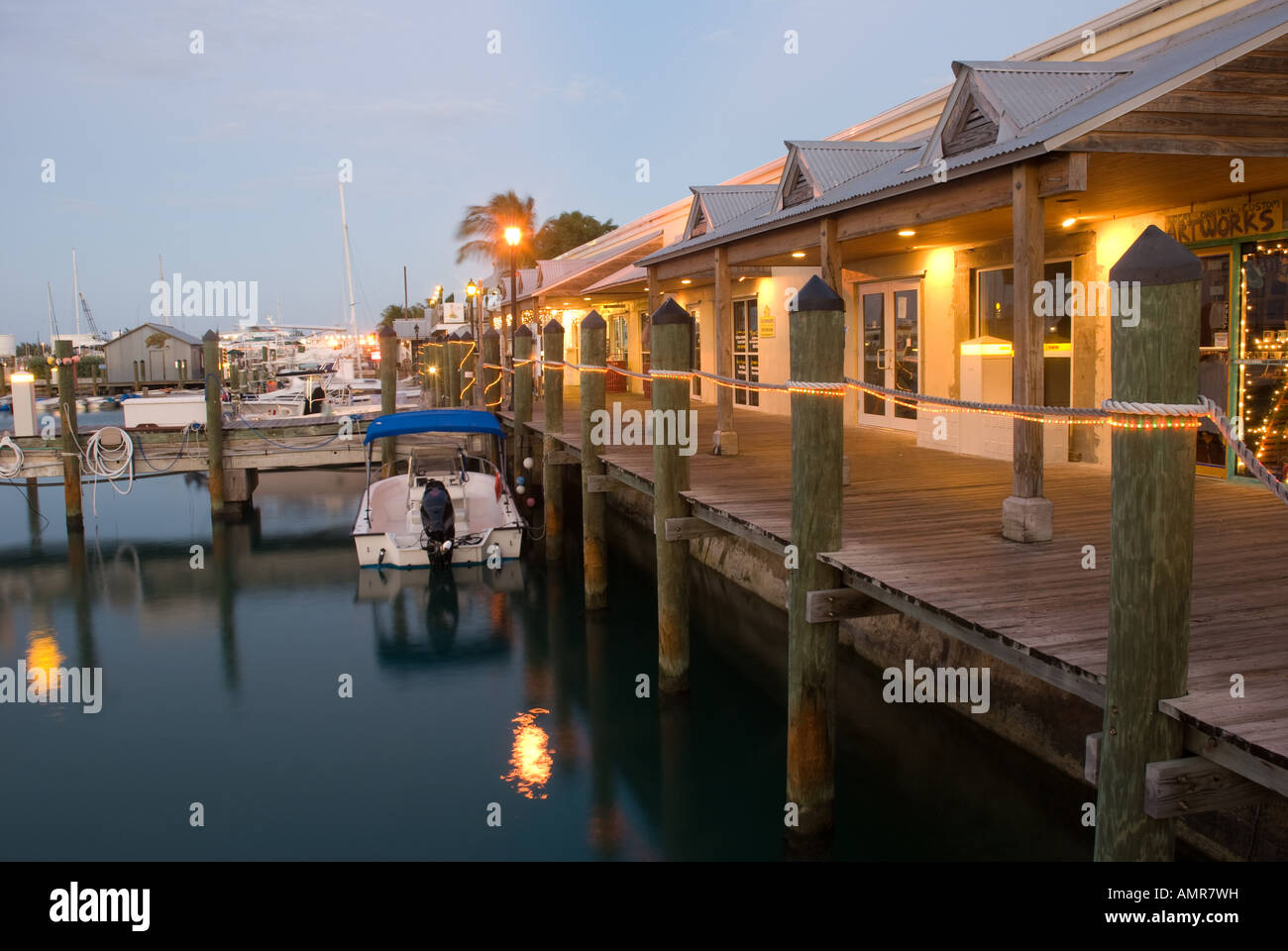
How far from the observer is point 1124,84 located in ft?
25.1

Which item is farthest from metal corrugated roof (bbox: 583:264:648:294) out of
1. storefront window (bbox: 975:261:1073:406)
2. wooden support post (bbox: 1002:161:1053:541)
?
wooden support post (bbox: 1002:161:1053:541)

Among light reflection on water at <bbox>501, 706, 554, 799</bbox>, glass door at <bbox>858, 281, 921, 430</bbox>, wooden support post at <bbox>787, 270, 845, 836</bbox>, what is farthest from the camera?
glass door at <bbox>858, 281, 921, 430</bbox>

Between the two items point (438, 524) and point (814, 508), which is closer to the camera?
point (814, 508)

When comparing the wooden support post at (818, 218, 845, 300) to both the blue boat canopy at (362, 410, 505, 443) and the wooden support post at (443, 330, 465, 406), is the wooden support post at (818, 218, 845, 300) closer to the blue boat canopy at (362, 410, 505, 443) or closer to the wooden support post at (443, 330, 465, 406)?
the blue boat canopy at (362, 410, 505, 443)

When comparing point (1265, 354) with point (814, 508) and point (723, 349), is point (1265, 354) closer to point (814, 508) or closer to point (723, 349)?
point (814, 508)

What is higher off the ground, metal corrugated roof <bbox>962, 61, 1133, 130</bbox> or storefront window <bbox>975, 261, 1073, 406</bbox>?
metal corrugated roof <bbox>962, 61, 1133, 130</bbox>

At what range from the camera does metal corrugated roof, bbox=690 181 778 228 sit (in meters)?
14.9

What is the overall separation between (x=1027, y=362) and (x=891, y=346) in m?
8.31

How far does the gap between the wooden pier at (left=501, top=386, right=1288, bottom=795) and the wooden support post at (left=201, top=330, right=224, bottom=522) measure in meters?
11.7

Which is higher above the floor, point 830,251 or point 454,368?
point 830,251

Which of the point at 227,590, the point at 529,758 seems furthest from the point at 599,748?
the point at 227,590

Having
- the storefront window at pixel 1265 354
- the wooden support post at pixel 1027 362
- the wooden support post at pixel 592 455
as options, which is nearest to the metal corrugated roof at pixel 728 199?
the wooden support post at pixel 592 455

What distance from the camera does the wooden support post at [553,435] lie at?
50.1ft

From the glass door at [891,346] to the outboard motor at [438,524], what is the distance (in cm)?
653
